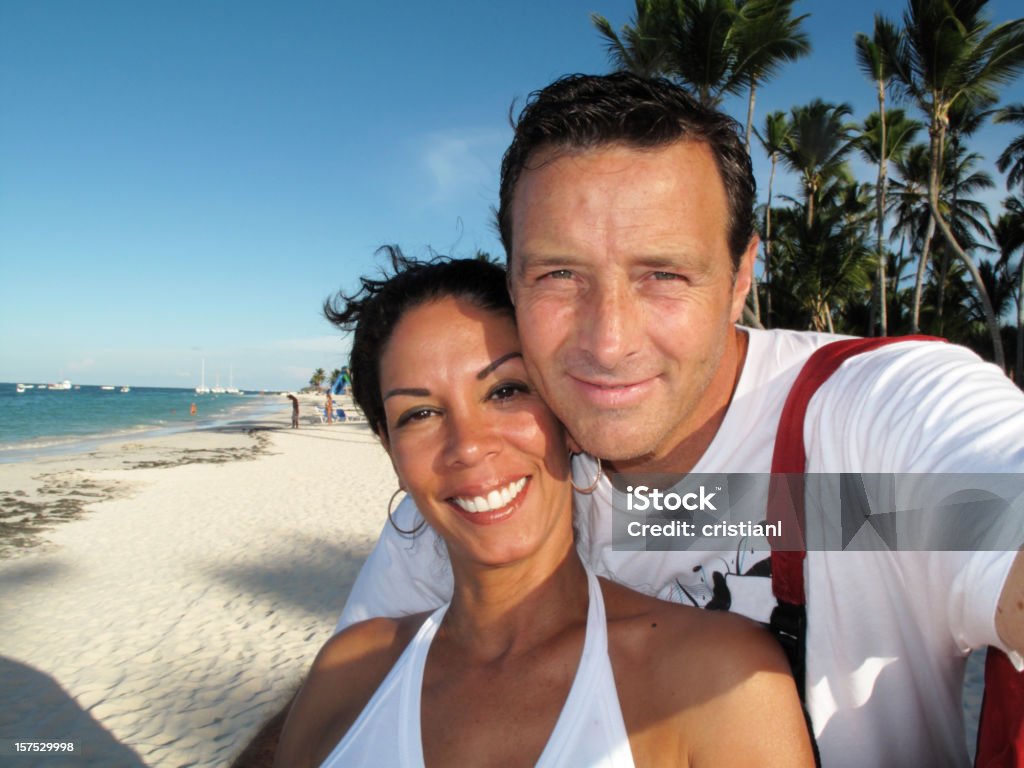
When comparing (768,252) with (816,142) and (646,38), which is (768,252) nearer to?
(816,142)

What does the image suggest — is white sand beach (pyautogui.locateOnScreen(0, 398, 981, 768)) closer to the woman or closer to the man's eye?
the woman

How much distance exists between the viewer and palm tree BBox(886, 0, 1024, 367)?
50.7 feet

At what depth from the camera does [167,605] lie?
7773mm

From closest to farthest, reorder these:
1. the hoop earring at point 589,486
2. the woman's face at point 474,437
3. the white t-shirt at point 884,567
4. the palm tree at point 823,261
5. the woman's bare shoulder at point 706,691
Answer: the white t-shirt at point 884,567, the woman's bare shoulder at point 706,691, the woman's face at point 474,437, the hoop earring at point 589,486, the palm tree at point 823,261

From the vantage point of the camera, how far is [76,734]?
Result: 508 cm

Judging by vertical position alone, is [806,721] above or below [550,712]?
above

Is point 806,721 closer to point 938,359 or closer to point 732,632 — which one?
point 732,632

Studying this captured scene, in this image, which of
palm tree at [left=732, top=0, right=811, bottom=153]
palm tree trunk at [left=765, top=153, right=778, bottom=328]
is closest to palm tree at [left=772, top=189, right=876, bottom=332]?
palm tree trunk at [left=765, top=153, right=778, bottom=328]

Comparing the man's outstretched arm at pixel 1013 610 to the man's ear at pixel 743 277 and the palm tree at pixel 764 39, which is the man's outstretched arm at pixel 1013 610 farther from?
the palm tree at pixel 764 39

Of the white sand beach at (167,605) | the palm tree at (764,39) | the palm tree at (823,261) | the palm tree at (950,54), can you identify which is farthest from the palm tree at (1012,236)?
the white sand beach at (167,605)

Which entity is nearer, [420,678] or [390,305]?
[420,678]

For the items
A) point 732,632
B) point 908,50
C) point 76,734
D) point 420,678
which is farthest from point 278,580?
point 908,50

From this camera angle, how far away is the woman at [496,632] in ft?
5.01

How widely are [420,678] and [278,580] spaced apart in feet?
24.8
